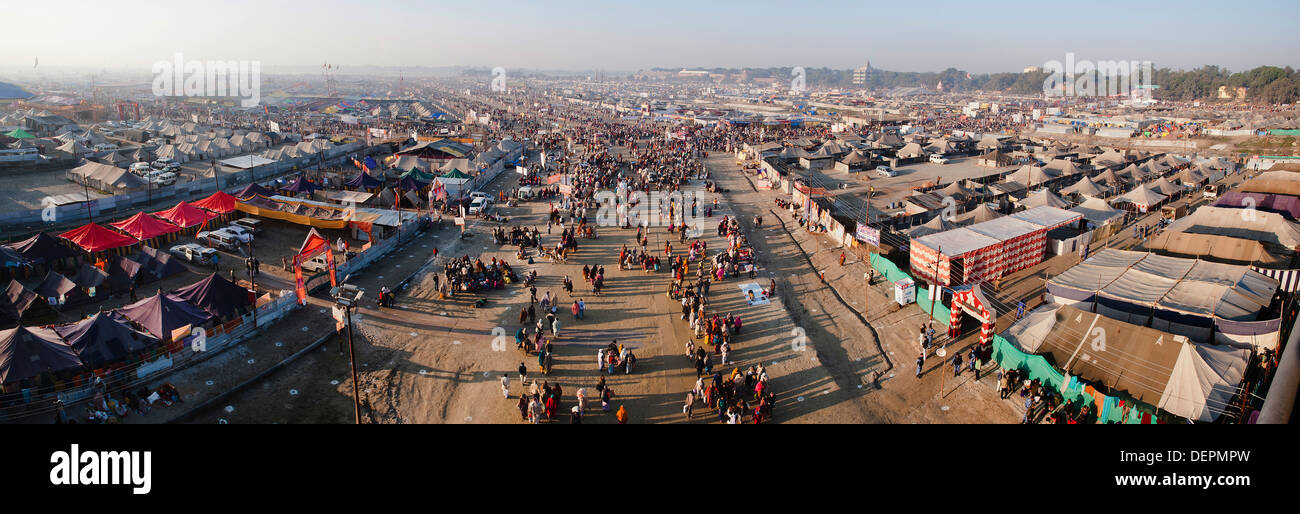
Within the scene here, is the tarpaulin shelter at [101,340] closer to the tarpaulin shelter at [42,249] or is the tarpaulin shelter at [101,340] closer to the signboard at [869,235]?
the tarpaulin shelter at [42,249]

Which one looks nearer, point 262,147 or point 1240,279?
point 1240,279

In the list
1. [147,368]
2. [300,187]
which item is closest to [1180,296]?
[147,368]

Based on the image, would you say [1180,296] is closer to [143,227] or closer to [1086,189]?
[1086,189]

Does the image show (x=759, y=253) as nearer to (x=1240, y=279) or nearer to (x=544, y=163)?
(x=1240, y=279)

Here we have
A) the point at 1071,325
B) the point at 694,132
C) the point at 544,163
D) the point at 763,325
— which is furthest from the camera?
the point at 694,132

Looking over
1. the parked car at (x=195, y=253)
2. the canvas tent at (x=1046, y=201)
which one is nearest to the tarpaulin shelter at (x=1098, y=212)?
the canvas tent at (x=1046, y=201)

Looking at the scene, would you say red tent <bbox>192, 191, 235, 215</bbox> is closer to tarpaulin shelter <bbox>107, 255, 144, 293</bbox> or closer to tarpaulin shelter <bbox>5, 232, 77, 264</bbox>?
tarpaulin shelter <bbox>5, 232, 77, 264</bbox>
